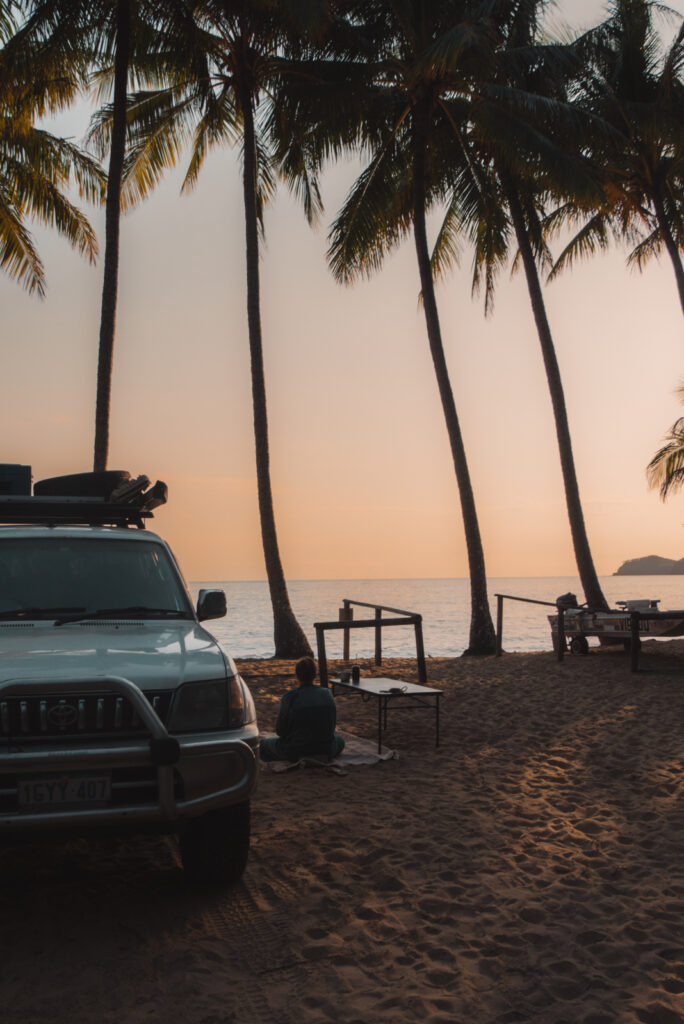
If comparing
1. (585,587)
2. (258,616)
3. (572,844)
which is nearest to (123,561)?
(572,844)

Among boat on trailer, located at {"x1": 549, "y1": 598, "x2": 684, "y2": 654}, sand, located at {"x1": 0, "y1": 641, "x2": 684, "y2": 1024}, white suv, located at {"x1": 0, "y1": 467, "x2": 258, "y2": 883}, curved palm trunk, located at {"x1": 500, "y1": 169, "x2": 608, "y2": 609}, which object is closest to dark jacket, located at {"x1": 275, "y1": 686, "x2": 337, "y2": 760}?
sand, located at {"x1": 0, "y1": 641, "x2": 684, "y2": 1024}

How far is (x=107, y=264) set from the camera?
15.7 metres

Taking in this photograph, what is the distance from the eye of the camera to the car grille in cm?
372

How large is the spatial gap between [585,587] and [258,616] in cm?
4115

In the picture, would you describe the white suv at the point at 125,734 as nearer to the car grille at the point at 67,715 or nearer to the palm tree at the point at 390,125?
the car grille at the point at 67,715

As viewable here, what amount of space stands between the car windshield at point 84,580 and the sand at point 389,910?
4.93 ft

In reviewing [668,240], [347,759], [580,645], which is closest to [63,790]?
[347,759]

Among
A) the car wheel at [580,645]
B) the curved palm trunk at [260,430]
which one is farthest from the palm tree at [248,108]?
the car wheel at [580,645]

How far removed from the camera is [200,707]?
3963 millimetres

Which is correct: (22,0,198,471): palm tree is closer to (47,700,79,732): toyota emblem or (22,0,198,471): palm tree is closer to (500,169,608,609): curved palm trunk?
(500,169,608,609): curved palm trunk

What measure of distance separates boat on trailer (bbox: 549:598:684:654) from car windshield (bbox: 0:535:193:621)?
9.83 meters

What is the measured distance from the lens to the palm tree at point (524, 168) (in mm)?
16562

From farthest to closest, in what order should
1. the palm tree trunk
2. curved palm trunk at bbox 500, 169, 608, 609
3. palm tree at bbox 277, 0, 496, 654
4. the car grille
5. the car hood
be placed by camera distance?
the palm tree trunk → curved palm trunk at bbox 500, 169, 608, 609 → palm tree at bbox 277, 0, 496, 654 → the car hood → the car grille

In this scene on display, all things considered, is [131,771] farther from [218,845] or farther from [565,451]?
[565,451]
